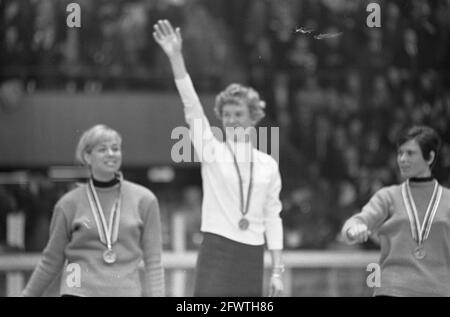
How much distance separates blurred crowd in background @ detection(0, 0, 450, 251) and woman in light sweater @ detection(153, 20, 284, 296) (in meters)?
1.23

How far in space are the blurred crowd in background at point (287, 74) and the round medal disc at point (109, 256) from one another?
1.62 metres

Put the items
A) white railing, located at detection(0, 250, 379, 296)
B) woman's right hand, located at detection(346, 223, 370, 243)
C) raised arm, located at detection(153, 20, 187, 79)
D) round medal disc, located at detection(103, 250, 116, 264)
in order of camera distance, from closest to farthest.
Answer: woman's right hand, located at detection(346, 223, 370, 243), round medal disc, located at detection(103, 250, 116, 264), raised arm, located at detection(153, 20, 187, 79), white railing, located at detection(0, 250, 379, 296)

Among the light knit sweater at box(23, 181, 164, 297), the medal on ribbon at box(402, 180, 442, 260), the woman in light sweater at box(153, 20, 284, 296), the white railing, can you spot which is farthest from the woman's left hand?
the white railing

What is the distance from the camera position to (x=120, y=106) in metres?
5.89

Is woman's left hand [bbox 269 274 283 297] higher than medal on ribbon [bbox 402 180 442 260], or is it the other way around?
medal on ribbon [bbox 402 180 442 260]

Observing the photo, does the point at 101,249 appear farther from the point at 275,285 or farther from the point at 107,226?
the point at 275,285

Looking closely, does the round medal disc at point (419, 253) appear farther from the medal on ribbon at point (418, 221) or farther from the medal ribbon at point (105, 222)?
the medal ribbon at point (105, 222)

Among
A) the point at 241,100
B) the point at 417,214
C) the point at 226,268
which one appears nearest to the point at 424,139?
the point at 417,214

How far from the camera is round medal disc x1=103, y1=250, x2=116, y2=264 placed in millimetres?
3963

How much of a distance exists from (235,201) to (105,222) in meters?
0.61

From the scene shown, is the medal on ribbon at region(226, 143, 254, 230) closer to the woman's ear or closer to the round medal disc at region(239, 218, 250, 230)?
the round medal disc at region(239, 218, 250, 230)

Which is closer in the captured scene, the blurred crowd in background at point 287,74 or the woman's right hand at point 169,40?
the woman's right hand at point 169,40

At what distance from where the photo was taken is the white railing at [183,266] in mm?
5434

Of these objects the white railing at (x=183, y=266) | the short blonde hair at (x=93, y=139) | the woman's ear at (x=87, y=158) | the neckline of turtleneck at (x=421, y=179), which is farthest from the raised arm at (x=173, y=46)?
the white railing at (x=183, y=266)
